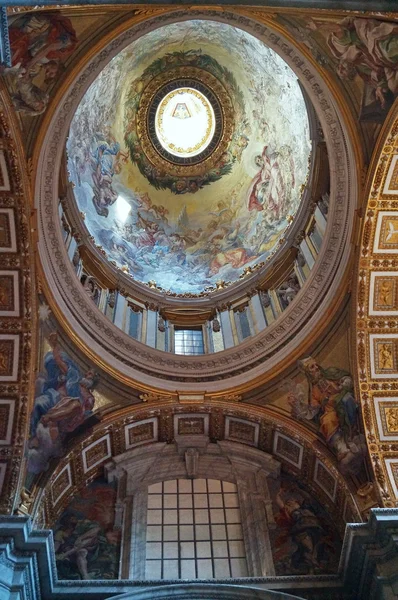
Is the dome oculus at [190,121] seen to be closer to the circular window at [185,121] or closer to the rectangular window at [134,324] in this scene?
the circular window at [185,121]

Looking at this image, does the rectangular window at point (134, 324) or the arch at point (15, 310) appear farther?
the rectangular window at point (134, 324)

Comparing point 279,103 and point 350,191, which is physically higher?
point 279,103

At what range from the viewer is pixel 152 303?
1962 cm

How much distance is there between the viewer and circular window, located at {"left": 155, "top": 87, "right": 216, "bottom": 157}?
2519 centimetres

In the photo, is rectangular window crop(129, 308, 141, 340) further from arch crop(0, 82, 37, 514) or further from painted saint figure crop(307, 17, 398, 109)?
painted saint figure crop(307, 17, 398, 109)

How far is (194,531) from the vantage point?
14734 mm

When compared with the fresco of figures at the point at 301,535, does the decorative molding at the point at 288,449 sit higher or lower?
higher

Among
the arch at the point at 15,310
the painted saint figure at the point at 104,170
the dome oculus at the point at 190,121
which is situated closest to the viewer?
the arch at the point at 15,310

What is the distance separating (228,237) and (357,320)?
817cm

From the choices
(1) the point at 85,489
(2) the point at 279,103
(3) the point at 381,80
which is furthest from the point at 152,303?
(3) the point at 381,80

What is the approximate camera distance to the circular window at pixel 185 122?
82.6 ft

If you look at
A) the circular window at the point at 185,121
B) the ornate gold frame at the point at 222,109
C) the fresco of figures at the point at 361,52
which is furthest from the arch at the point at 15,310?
the circular window at the point at 185,121

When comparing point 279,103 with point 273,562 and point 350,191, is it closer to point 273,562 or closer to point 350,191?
point 350,191

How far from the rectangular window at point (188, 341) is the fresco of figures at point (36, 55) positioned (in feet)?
24.8
